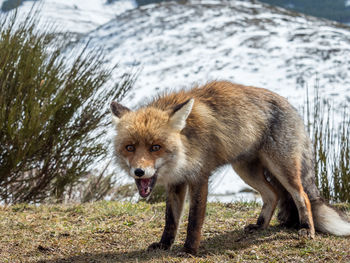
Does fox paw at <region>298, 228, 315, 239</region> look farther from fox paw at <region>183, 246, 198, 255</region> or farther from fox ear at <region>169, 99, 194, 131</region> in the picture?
fox ear at <region>169, 99, 194, 131</region>

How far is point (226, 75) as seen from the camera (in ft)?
52.0

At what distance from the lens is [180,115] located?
3.72 metres

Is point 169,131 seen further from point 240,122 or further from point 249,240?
point 249,240

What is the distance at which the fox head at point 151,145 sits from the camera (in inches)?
136

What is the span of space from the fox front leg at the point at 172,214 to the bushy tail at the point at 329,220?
1.52 m

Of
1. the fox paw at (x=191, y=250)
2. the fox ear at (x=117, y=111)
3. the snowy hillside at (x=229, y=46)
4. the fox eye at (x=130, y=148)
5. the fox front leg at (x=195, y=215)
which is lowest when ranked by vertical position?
the fox paw at (x=191, y=250)

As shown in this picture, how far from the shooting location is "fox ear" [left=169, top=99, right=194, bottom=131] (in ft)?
12.2

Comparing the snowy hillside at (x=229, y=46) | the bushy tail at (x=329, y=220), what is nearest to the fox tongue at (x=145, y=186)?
the bushy tail at (x=329, y=220)

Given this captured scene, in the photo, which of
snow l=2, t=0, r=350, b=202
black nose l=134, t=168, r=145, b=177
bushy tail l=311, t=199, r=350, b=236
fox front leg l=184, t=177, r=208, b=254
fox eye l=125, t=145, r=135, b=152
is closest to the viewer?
black nose l=134, t=168, r=145, b=177

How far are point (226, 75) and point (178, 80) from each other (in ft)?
5.83

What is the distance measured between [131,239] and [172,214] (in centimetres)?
66

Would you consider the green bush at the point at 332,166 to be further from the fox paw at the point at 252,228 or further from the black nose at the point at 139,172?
the black nose at the point at 139,172

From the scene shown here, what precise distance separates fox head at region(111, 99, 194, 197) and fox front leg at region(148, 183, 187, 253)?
0.38 meters

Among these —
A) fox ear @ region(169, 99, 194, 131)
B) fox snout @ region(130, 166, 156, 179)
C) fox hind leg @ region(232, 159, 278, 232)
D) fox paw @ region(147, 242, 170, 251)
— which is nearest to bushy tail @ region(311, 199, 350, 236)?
fox hind leg @ region(232, 159, 278, 232)
